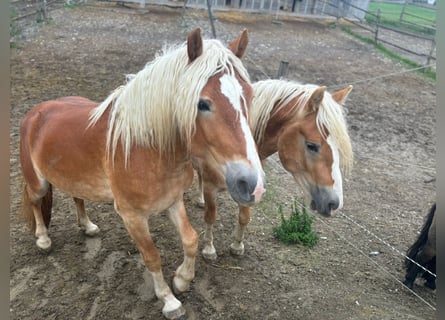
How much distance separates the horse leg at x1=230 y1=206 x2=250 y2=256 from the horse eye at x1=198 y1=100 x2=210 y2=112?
1.53 m

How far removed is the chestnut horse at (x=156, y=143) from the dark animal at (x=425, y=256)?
6.47 ft

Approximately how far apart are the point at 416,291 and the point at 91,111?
3064mm

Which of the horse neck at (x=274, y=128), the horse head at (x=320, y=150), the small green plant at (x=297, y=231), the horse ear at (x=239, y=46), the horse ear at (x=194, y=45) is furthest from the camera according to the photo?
the small green plant at (x=297, y=231)

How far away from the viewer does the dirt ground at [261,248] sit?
2.74 meters

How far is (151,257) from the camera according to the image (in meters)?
2.44

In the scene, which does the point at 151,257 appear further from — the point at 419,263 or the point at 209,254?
the point at 419,263

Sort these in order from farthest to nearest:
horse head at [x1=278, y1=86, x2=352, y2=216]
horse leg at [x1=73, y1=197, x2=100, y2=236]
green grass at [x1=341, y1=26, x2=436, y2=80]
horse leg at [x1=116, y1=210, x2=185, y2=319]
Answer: green grass at [x1=341, y1=26, x2=436, y2=80] → horse leg at [x1=73, y1=197, x2=100, y2=236] → horse head at [x1=278, y1=86, x2=352, y2=216] → horse leg at [x1=116, y1=210, x2=185, y2=319]

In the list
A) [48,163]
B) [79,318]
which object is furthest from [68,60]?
[79,318]

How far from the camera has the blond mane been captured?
2.45 metres

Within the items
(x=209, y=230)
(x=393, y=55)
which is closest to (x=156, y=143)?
(x=209, y=230)

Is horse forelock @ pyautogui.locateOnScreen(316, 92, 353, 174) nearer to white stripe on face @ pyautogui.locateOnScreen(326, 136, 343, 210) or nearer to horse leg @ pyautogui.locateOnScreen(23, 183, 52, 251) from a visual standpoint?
white stripe on face @ pyautogui.locateOnScreen(326, 136, 343, 210)

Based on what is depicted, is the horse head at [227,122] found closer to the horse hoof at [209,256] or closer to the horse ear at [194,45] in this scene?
the horse ear at [194,45]

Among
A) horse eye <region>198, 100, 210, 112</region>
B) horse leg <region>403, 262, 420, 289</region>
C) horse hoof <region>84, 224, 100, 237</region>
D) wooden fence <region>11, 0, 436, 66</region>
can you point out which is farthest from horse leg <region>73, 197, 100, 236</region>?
wooden fence <region>11, 0, 436, 66</region>

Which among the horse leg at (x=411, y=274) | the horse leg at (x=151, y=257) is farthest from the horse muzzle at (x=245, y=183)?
the horse leg at (x=411, y=274)
